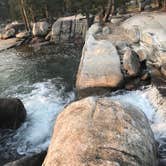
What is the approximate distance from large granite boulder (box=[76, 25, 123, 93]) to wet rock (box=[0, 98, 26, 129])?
3227 millimetres

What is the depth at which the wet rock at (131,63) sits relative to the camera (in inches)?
544

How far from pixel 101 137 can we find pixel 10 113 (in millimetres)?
5668

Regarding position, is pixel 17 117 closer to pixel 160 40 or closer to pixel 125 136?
pixel 125 136

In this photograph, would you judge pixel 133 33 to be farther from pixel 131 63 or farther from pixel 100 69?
pixel 100 69

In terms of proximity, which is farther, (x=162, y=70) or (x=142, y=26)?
(x=142, y=26)

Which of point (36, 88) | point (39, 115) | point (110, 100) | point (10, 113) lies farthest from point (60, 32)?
point (110, 100)

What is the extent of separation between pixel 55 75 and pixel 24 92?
3.13m

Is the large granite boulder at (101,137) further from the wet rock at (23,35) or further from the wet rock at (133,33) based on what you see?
the wet rock at (23,35)

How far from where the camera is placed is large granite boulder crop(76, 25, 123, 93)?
1331cm

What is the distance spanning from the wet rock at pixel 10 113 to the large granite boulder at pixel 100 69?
3.23 m

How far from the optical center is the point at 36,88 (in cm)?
1585

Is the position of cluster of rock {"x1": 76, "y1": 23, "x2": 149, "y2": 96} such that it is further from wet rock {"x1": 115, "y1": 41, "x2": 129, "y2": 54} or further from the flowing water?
the flowing water

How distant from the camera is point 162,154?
26.3 feet

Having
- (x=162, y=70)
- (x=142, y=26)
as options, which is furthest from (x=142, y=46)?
(x=162, y=70)
